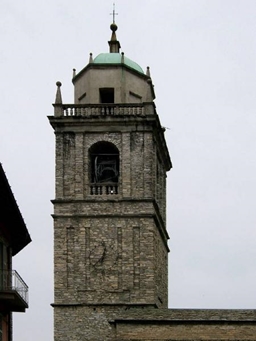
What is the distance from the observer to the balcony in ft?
108

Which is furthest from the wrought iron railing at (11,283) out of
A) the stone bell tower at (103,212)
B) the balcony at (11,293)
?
the stone bell tower at (103,212)

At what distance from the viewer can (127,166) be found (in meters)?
55.4

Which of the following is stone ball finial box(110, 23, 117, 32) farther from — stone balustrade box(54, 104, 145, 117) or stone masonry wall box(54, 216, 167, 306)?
stone masonry wall box(54, 216, 167, 306)

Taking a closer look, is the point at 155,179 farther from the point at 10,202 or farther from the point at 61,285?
the point at 10,202

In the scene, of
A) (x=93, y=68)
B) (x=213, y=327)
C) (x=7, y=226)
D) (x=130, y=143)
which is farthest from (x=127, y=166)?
(x=7, y=226)

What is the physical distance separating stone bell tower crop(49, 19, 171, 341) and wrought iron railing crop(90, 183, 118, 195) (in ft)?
0.12

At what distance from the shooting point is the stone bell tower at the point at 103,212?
54.4 m

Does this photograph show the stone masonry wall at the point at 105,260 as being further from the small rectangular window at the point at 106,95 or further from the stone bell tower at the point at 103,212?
the small rectangular window at the point at 106,95

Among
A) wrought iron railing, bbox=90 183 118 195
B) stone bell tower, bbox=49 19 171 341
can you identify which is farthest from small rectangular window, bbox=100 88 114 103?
wrought iron railing, bbox=90 183 118 195

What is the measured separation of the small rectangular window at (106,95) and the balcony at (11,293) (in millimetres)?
22541

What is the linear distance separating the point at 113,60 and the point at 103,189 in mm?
6131

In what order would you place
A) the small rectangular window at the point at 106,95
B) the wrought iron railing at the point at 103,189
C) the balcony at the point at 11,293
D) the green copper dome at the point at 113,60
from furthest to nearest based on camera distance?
1. the green copper dome at the point at 113,60
2. the small rectangular window at the point at 106,95
3. the wrought iron railing at the point at 103,189
4. the balcony at the point at 11,293

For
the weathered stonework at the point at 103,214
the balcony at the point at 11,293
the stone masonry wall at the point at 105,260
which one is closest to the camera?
the balcony at the point at 11,293

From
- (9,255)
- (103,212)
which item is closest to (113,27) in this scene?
(103,212)
